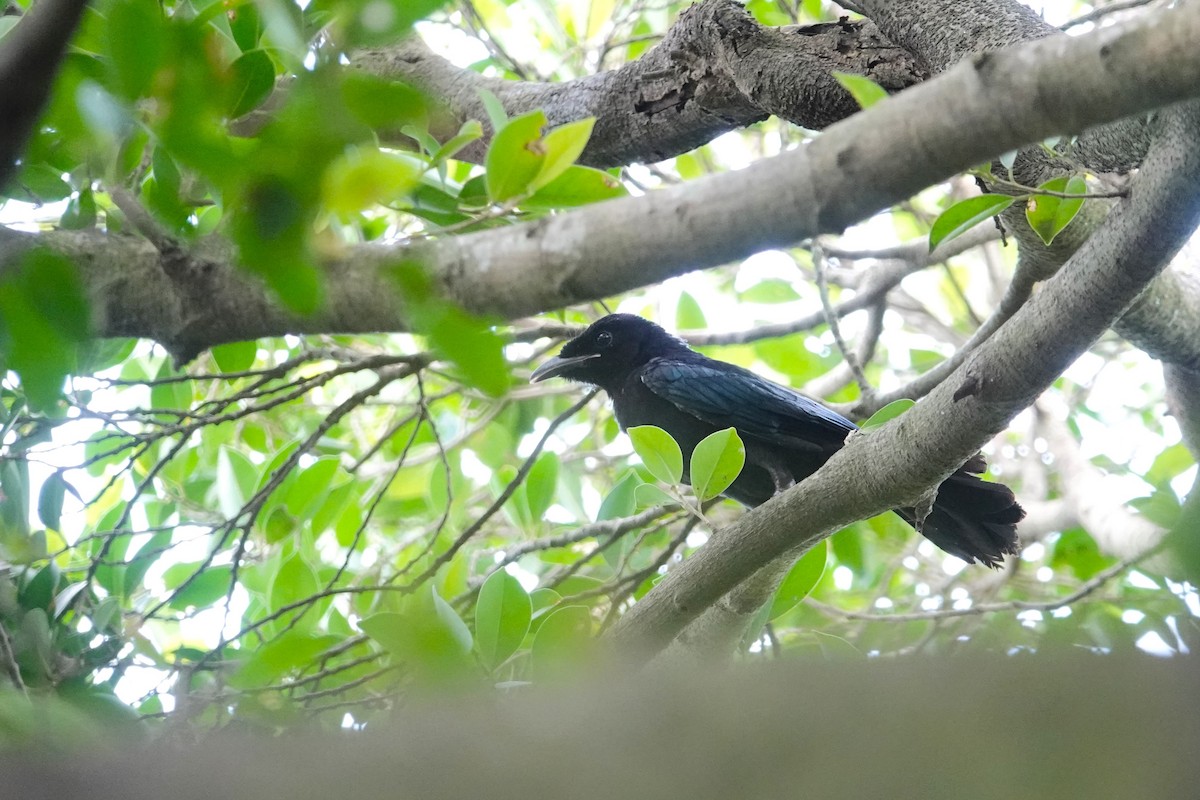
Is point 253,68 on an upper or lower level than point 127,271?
upper

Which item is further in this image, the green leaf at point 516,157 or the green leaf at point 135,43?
the green leaf at point 516,157

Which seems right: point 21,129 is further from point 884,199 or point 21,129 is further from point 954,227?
point 954,227

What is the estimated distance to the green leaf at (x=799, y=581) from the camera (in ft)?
11.1

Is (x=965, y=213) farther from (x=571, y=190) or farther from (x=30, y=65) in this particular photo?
(x=30, y=65)

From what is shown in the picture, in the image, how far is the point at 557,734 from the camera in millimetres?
1224

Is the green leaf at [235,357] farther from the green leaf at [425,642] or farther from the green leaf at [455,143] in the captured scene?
the green leaf at [425,642]

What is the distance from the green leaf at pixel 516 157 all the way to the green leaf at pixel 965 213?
0.93m

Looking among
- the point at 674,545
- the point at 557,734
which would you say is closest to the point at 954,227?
the point at 557,734

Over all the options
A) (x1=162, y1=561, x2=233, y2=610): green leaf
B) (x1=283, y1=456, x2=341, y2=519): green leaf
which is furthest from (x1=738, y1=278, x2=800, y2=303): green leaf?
(x1=162, y1=561, x2=233, y2=610): green leaf

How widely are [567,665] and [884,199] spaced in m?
1.08

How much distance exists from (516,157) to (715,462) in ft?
4.89

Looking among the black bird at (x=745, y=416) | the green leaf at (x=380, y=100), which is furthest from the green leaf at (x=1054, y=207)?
the green leaf at (x=380, y=100)

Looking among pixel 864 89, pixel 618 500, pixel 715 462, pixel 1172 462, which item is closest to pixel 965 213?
pixel 864 89

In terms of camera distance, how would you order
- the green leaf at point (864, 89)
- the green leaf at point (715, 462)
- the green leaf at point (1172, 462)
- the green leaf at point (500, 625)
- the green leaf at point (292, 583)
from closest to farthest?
the green leaf at point (864, 89) < the green leaf at point (500, 625) < the green leaf at point (715, 462) < the green leaf at point (292, 583) < the green leaf at point (1172, 462)
